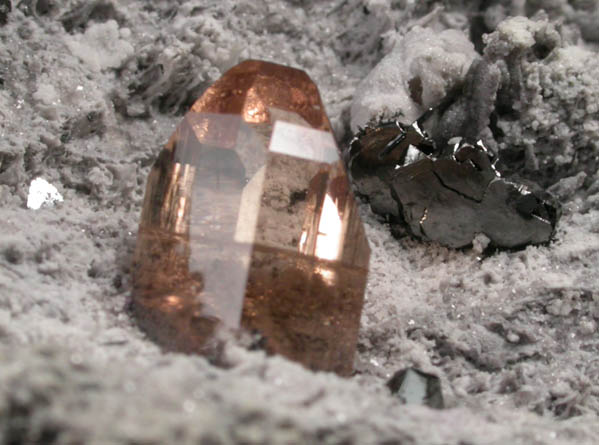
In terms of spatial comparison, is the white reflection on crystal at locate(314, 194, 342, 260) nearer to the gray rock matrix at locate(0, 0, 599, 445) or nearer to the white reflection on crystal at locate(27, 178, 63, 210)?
the gray rock matrix at locate(0, 0, 599, 445)

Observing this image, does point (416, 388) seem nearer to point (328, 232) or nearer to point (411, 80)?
point (328, 232)

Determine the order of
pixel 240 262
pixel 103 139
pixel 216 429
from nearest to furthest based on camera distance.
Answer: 1. pixel 216 429
2. pixel 240 262
3. pixel 103 139

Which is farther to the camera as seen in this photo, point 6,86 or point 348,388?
point 6,86

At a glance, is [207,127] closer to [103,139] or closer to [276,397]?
[103,139]

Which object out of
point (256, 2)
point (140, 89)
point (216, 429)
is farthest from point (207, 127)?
point (256, 2)

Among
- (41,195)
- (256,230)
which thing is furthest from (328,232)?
(41,195)

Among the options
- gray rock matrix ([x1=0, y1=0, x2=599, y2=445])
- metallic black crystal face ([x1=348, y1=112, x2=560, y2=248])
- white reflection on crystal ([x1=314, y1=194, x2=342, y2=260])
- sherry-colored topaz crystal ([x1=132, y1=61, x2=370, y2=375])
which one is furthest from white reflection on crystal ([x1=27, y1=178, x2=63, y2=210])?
metallic black crystal face ([x1=348, y1=112, x2=560, y2=248])
